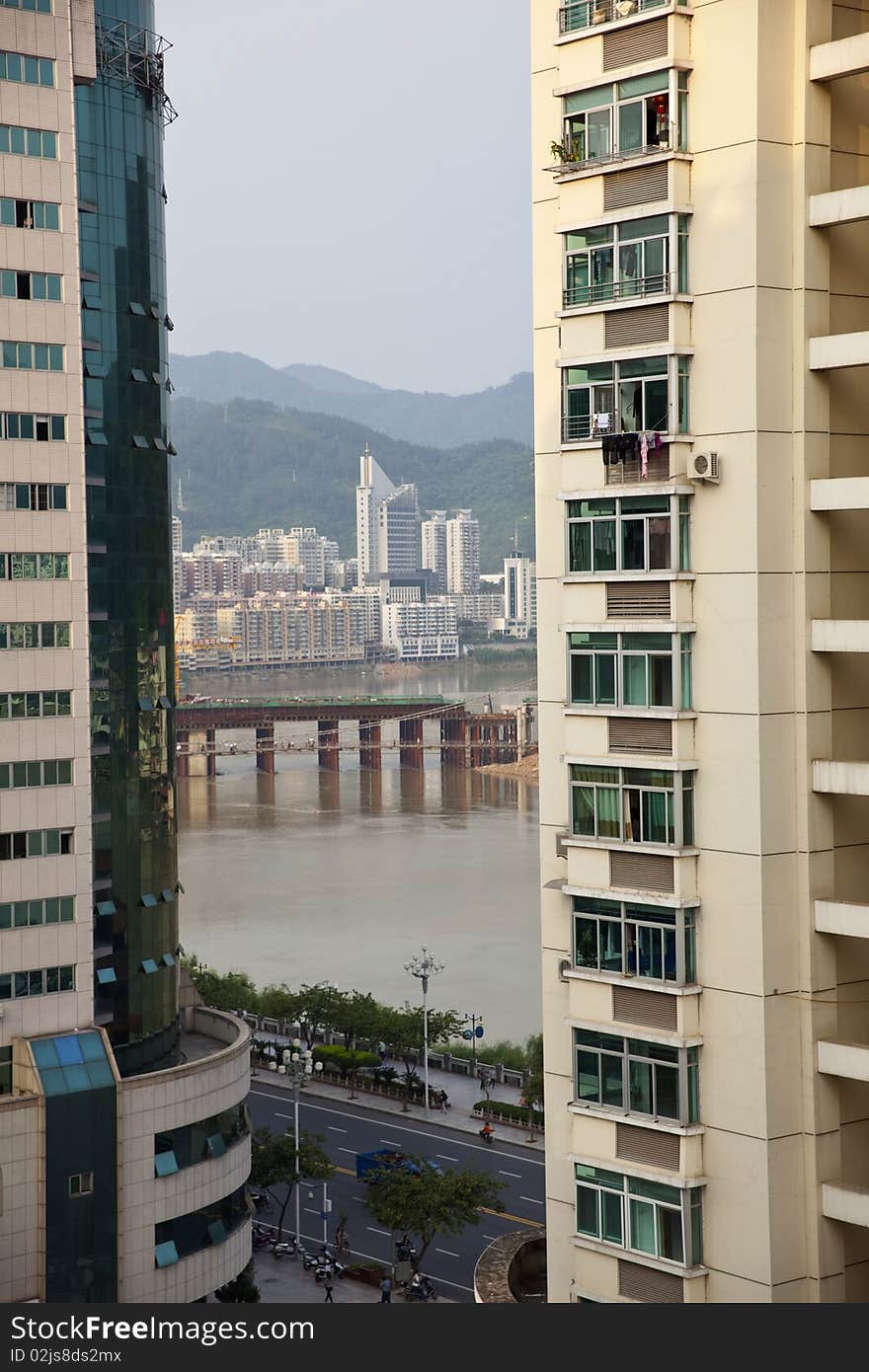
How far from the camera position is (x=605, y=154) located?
27.0 feet

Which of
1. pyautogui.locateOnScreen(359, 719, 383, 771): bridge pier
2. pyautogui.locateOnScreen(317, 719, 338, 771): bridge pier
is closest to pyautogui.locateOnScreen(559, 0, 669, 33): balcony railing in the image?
pyautogui.locateOnScreen(359, 719, 383, 771): bridge pier

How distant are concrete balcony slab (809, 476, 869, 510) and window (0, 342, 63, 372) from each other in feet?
39.4

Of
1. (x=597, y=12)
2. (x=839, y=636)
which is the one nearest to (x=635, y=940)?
(x=839, y=636)

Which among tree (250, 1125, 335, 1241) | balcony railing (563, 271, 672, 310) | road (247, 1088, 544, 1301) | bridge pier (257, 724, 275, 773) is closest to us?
balcony railing (563, 271, 672, 310)

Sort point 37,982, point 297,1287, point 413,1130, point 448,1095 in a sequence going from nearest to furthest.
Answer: point 37,982
point 297,1287
point 413,1130
point 448,1095

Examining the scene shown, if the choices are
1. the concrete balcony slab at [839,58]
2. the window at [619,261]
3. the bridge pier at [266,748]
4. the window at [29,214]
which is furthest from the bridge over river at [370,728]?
the concrete balcony slab at [839,58]

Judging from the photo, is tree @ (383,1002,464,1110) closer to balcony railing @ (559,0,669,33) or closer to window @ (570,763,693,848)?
window @ (570,763,693,848)

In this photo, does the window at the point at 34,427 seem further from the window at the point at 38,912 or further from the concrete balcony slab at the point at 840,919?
the concrete balcony slab at the point at 840,919

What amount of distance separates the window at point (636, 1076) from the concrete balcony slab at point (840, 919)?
88 centimetres

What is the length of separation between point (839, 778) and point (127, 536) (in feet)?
44.3

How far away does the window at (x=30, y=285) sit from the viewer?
1758 cm

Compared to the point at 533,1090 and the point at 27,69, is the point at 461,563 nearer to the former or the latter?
the point at 533,1090

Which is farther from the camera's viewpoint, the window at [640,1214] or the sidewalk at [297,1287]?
the sidewalk at [297,1287]

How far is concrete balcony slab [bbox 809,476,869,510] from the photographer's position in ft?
24.6
